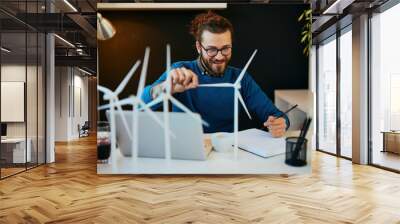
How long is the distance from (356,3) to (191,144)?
4063mm

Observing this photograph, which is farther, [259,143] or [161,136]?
[259,143]

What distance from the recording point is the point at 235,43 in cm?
477

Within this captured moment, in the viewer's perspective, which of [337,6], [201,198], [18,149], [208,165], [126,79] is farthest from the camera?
[18,149]

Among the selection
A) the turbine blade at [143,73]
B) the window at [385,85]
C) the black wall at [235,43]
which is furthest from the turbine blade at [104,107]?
the window at [385,85]

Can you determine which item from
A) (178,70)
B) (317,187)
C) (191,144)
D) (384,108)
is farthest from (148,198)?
(384,108)

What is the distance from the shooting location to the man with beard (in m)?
4.71

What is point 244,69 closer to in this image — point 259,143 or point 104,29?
point 259,143

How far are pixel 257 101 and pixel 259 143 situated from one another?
0.57 meters

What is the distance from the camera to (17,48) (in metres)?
6.59

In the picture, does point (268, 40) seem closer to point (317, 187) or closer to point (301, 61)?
point (301, 61)

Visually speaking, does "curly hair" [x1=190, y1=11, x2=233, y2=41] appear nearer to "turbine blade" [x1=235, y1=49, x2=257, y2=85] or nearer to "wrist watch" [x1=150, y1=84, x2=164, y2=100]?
"turbine blade" [x1=235, y1=49, x2=257, y2=85]

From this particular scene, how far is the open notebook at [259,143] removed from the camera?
4.77 metres

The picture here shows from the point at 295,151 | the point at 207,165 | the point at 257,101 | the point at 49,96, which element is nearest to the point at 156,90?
the point at 207,165

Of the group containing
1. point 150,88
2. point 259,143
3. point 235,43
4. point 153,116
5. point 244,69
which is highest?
point 235,43
